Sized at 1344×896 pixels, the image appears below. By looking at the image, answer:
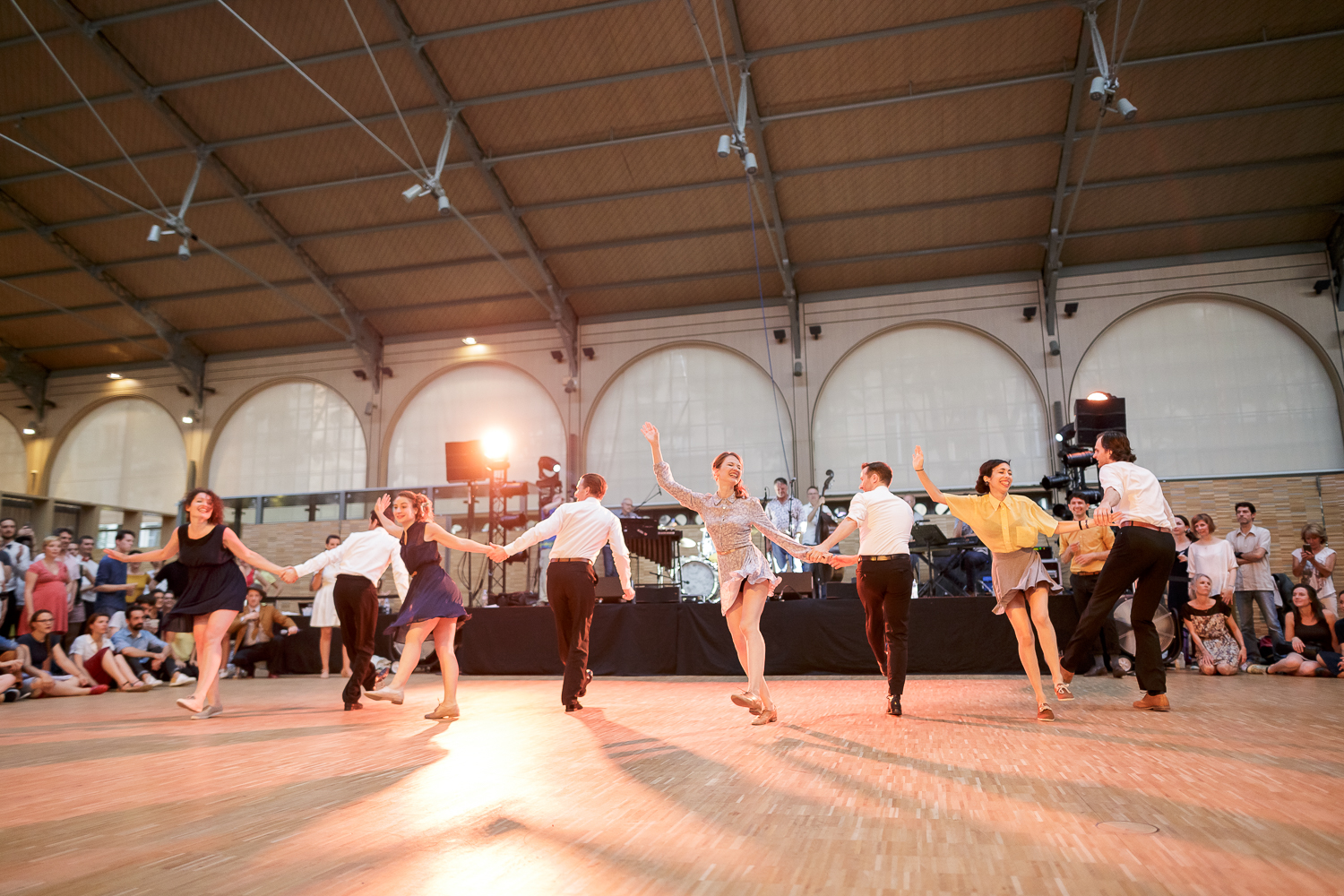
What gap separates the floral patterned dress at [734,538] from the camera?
4668 millimetres

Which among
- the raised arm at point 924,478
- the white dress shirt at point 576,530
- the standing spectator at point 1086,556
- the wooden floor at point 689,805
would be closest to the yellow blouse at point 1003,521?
the raised arm at point 924,478

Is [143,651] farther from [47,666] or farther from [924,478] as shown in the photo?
[924,478]

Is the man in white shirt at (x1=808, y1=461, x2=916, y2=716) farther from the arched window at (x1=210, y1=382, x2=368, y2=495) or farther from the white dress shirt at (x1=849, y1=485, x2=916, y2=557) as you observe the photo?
the arched window at (x1=210, y1=382, x2=368, y2=495)

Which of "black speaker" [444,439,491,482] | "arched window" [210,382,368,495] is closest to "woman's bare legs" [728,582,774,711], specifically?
"black speaker" [444,439,491,482]

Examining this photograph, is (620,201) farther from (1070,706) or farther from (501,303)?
(1070,706)

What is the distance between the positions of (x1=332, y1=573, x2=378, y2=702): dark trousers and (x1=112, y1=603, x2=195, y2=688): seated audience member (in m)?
4.29

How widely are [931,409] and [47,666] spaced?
43.3 feet

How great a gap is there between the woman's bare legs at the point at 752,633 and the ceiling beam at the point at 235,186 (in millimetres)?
12886

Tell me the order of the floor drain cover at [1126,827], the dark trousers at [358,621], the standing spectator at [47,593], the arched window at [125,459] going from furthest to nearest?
the arched window at [125,459] < the standing spectator at [47,593] < the dark trousers at [358,621] < the floor drain cover at [1126,827]

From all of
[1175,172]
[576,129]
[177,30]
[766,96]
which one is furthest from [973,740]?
[177,30]

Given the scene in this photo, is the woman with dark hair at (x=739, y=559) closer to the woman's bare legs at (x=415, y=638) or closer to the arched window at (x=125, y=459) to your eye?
the woman's bare legs at (x=415, y=638)

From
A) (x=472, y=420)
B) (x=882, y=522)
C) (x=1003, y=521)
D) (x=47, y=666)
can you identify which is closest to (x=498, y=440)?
→ (x=472, y=420)

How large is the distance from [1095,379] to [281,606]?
15.0 m

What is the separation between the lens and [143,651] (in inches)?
347
